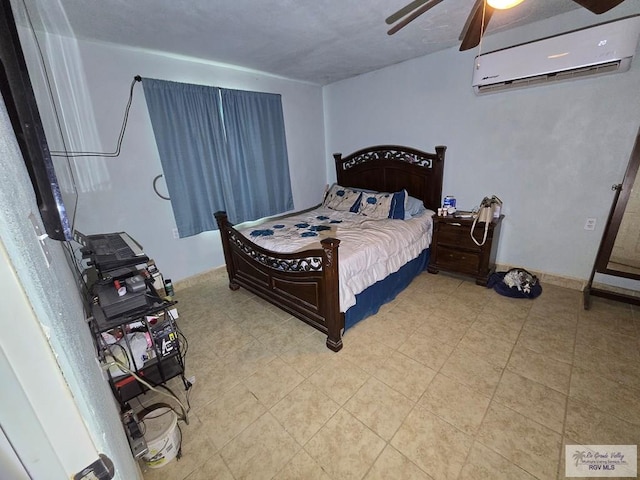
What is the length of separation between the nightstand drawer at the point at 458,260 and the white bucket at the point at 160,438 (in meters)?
2.82

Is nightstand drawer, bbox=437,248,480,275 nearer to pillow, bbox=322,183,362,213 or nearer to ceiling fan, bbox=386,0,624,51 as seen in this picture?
pillow, bbox=322,183,362,213

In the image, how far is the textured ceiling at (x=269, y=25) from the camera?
5.89 feet

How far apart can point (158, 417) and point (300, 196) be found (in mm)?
3197

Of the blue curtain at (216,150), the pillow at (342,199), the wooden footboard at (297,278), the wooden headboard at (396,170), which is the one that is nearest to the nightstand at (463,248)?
→ the wooden headboard at (396,170)

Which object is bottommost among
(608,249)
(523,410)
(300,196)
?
(523,410)

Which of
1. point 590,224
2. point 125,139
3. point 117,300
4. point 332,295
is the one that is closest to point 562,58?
point 590,224

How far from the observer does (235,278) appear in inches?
119

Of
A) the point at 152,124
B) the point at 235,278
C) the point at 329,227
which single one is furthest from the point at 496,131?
the point at 152,124

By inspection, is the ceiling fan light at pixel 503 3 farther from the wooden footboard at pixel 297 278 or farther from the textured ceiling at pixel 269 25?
the wooden footboard at pixel 297 278

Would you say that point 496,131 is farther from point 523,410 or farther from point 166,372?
point 166,372

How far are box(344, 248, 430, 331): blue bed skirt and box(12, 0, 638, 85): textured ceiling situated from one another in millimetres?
2138

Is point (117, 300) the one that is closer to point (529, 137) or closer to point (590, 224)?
point (529, 137)

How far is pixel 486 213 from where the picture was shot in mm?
2650

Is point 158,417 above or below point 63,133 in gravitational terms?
below
